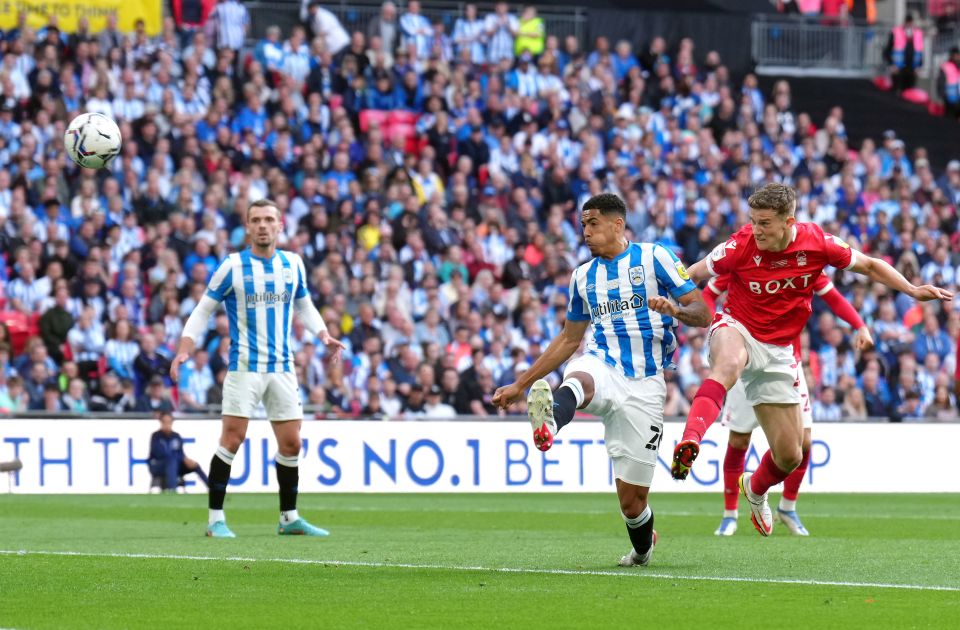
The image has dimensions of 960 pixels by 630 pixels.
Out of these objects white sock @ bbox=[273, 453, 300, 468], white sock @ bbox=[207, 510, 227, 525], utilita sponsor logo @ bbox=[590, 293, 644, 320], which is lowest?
white sock @ bbox=[207, 510, 227, 525]

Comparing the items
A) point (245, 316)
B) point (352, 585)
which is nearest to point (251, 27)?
point (245, 316)

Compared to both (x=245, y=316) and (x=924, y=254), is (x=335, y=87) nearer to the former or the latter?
(x=924, y=254)

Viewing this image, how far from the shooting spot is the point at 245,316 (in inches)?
480

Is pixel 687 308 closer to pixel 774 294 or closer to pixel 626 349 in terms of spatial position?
pixel 626 349

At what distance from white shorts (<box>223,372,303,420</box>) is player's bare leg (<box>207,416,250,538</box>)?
3.7 inches

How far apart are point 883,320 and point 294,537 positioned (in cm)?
1437

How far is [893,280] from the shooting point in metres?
9.42

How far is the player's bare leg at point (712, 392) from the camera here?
7918 mm

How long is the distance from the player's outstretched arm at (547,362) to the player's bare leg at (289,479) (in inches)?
144

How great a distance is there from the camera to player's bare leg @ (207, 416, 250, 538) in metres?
11.9

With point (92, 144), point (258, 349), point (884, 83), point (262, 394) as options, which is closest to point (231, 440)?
point (262, 394)

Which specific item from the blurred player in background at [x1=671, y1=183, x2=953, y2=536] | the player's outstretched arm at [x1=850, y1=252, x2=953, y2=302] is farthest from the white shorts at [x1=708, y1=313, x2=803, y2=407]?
the player's outstretched arm at [x1=850, y1=252, x2=953, y2=302]

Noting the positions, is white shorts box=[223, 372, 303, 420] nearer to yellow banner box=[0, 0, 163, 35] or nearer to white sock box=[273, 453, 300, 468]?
white sock box=[273, 453, 300, 468]

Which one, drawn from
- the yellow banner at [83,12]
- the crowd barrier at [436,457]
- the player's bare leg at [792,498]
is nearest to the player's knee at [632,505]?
the player's bare leg at [792,498]
